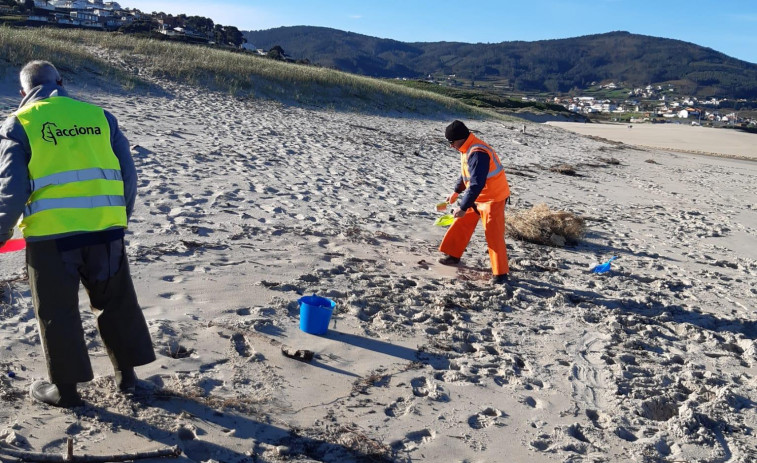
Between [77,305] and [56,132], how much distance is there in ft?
3.02

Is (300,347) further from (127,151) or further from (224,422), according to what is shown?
(127,151)

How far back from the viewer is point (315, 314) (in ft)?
15.6

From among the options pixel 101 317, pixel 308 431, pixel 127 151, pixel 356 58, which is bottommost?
pixel 308 431

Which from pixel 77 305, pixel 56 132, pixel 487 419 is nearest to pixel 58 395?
pixel 77 305

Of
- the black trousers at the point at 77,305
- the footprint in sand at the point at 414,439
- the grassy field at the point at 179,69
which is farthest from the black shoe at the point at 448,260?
the grassy field at the point at 179,69

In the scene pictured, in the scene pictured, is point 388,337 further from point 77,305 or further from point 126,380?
point 77,305

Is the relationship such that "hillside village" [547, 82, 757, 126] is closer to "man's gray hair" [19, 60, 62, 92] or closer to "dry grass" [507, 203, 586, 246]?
"dry grass" [507, 203, 586, 246]

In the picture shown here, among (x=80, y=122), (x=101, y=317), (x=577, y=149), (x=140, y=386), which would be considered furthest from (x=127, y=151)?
(x=577, y=149)

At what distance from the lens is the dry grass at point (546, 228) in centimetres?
813

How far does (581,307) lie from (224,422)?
3777 mm

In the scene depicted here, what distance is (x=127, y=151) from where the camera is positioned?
11.8 feet

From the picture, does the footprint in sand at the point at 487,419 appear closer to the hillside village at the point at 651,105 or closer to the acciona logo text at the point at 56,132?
the acciona logo text at the point at 56,132

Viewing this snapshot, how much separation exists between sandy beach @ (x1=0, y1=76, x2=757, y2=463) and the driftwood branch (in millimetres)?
86

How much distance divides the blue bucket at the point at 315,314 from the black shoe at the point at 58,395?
1.69 m
